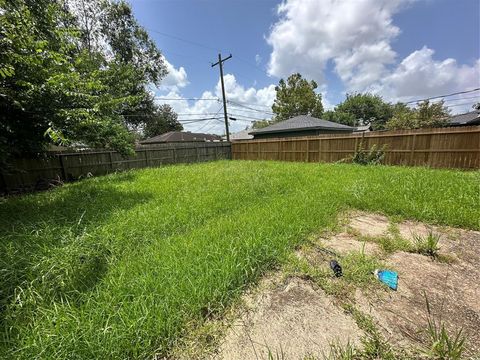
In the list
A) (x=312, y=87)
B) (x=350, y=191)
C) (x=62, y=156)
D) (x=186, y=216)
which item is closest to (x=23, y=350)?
(x=186, y=216)

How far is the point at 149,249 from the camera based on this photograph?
2.53m

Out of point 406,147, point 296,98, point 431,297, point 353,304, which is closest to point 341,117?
point 296,98

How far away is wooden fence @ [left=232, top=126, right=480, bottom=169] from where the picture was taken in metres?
6.66

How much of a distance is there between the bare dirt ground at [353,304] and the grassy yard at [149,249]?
0.28 metres

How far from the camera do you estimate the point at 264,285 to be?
2.02 m

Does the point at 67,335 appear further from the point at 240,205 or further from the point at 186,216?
the point at 240,205

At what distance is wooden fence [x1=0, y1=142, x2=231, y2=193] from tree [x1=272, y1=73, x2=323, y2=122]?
18.5 meters

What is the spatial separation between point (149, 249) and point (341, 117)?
37.2 m

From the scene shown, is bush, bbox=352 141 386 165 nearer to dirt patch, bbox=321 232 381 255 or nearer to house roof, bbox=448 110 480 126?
dirt patch, bbox=321 232 381 255

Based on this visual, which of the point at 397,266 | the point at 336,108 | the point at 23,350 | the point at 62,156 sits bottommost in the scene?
the point at 397,266

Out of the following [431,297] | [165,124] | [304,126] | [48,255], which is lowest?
[431,297]

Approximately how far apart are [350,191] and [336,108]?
124ft

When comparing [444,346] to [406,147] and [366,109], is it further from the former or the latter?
[366,109]

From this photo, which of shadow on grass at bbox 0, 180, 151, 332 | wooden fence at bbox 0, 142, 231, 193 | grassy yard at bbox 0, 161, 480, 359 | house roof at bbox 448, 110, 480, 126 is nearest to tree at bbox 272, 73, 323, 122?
house roof at bbox 448, 110, 480, 126
